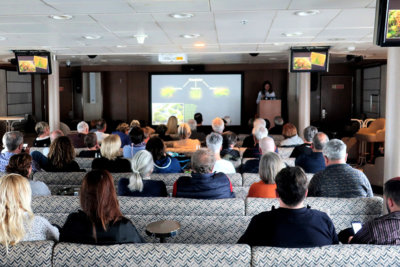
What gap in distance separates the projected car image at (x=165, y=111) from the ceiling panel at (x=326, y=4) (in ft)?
40.0

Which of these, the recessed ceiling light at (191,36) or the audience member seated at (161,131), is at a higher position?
the recessed ceiling light at (191,36)

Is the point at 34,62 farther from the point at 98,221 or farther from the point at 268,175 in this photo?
the point at 98,221

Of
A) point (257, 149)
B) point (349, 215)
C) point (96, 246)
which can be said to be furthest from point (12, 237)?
point (257, 149)

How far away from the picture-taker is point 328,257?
237 centimetres

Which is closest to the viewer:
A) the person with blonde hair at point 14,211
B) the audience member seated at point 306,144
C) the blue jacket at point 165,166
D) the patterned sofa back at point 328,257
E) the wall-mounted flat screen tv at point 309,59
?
the patterned sofa back at point 328,257

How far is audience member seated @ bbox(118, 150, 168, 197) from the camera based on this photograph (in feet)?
12.7

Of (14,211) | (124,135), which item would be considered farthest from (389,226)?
(124,135)

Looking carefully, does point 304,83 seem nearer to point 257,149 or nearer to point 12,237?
point 257,149

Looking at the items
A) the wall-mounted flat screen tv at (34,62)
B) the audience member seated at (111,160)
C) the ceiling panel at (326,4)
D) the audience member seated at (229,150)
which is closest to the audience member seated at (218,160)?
the audience member seated at (229,150)

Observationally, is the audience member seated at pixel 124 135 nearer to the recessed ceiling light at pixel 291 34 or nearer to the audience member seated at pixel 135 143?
the audience member seated at pixel 135 143

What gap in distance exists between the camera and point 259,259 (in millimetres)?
2375

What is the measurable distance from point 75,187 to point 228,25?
3257mm

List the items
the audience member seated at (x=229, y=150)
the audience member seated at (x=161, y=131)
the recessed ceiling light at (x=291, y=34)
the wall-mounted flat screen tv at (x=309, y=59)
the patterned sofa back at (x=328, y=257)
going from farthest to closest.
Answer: the wall-mounted flat screen tv at (x=309, y=59), the audience member seated at (x=161, y=131), the recessed ceiling light at (x=291, y=34), the audience member seated at (x=229, y=150), the patterned sofa back at (x=328, y=257)

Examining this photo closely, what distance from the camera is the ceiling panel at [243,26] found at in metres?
5.48
